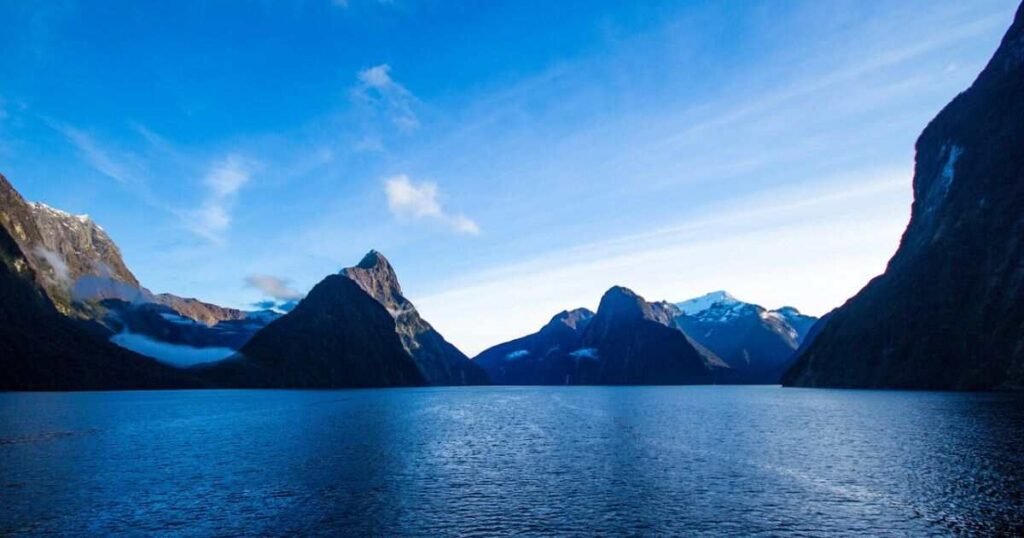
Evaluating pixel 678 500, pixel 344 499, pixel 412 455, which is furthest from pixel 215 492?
pixel 678 500

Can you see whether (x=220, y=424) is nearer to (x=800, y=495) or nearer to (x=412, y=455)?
(x=412, y=455)

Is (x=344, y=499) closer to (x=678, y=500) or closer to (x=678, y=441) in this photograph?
(x=678, y=500)

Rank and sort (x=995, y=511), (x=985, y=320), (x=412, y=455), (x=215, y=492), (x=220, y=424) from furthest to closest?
1. (x=985, y=320)
2. (x=220, y=424)
3. (x=412, y=455)
4. (x=215, y=492)
5. (x=995, y=511)

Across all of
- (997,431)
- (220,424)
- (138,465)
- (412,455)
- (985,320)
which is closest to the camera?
(138,465)

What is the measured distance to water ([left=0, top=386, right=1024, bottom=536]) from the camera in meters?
41.9

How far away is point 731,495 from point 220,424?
102m

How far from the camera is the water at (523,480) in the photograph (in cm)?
4194

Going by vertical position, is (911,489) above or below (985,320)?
below

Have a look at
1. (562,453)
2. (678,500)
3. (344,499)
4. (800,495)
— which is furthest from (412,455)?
(800,495)

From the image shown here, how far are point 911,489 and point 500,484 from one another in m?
34.6

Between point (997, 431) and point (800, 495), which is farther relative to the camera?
point (997, 431)

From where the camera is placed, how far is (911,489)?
168 ft

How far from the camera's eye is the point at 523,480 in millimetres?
57438

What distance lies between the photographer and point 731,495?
50.3 meters
